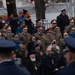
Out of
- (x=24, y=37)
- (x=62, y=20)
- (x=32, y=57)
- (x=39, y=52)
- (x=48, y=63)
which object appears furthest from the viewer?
(x=62, y=20)

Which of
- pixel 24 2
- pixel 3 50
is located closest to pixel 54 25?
pixel 3 50

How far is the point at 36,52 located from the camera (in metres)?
12.2

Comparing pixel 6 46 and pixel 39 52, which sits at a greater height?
pixel 6 46

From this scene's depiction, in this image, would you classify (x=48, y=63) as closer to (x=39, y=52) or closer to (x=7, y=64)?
(x=39, y=52)

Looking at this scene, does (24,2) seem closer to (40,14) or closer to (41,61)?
(40,14)

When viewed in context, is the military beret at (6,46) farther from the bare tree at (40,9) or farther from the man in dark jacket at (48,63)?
the bare tree at (40,9)

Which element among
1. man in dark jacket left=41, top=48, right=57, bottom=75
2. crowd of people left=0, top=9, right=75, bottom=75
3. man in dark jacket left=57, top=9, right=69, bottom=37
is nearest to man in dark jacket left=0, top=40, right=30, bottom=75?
crowd of people left=0, top=9, right=75, bottom=75

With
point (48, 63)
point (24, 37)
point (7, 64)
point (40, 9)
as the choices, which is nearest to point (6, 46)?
point (7, 64)

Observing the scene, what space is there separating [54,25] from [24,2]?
3992 centimetres

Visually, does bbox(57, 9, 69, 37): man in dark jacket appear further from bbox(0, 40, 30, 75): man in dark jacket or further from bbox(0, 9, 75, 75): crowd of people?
bbox(0, 40, 30, 75): man in dark jacket

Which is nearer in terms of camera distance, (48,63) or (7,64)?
(7,64)

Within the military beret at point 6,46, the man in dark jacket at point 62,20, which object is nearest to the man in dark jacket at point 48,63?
the military beret at point 6,46

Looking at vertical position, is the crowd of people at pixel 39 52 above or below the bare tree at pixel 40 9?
above

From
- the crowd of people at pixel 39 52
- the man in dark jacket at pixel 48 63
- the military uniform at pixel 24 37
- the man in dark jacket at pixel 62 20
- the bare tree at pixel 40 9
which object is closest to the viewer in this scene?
the crowd of people at pixel 39 52
